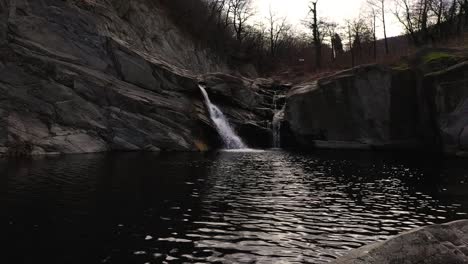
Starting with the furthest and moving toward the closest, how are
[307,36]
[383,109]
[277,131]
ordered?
[307,36] → [277,131] → [383,109]

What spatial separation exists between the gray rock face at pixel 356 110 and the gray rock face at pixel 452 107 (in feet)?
16.3

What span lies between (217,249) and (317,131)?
39671 millimetres

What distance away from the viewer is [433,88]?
39.8m

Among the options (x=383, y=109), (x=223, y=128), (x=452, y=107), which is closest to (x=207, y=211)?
(x=452, y=107)

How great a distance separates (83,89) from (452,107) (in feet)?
113

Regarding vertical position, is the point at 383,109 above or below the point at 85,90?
below

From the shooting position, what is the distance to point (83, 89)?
39844mm

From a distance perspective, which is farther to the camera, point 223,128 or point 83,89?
point 223,128

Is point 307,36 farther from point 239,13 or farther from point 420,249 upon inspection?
point 420,249

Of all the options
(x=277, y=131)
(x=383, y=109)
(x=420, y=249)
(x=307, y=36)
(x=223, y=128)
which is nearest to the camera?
(x=420, y=249)

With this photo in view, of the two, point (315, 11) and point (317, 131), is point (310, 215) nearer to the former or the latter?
point (317, 131)

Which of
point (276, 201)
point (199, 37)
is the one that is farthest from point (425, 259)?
point (199, 37)

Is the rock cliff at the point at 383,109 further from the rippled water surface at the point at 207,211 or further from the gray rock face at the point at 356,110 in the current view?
the rippled water surface at the point at 207,211

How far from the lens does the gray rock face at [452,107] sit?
121 ft
